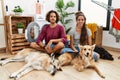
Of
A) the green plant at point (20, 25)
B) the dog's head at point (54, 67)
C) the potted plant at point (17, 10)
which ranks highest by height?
the potted plant at point (17, 10)

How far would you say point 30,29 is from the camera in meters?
3.44

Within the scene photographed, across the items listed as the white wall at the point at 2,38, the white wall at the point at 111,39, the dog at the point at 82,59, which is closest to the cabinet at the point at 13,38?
the white wall at the point at 2,38

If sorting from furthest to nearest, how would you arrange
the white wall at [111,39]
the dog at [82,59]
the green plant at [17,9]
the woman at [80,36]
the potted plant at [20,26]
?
the white wall at [111,39], the potted plant at [20,26], the green plant at [17,9], the woman at [80,36], the dog at [82,59]

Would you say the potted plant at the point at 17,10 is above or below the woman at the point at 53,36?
above

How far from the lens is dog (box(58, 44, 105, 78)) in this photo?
7.55ft

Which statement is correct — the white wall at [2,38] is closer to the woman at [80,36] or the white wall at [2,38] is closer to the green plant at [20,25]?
the green plant at [20,25]

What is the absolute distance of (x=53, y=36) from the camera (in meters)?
2.81

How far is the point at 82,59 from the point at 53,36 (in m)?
0.78

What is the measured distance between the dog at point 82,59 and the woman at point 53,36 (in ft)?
1.03

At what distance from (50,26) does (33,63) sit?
887 millimetres

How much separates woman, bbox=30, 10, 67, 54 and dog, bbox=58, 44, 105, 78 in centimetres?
31

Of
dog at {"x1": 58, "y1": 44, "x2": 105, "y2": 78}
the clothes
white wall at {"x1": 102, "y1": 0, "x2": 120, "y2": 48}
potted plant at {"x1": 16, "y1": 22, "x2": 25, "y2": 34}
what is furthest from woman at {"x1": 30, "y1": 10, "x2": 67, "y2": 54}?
white wall at {"x1": 102, "y1": 0, "x2": 120, "y2": 48}

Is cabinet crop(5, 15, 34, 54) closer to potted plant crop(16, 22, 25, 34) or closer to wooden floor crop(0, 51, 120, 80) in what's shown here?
potted plant crop(16, 22, 25, 34)

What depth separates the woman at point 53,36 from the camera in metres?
2.72
